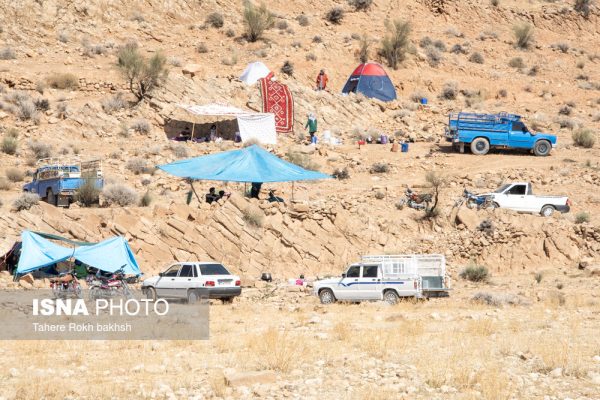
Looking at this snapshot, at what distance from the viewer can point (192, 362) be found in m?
13.7

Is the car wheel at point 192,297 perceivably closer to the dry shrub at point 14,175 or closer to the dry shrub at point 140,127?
the dry shrub at point 14,175

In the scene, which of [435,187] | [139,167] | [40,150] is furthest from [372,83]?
[40,150]

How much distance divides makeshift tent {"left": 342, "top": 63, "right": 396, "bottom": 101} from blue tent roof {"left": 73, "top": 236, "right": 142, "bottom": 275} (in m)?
23.6

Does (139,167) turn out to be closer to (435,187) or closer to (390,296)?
(435,187)

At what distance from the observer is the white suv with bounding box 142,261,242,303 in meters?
20.9

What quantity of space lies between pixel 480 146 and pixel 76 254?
2042 cm

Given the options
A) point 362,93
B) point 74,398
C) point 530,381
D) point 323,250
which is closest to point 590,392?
point 530,381

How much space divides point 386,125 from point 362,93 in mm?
3275

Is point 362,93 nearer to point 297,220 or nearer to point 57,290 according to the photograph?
point 297,220

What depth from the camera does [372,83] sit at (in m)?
44.7

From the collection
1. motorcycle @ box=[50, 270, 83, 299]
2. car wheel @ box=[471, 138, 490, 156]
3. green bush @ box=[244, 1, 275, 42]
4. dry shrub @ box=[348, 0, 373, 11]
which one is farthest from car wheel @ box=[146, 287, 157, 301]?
dry shrub @ box=[348, 0, 373, 11]

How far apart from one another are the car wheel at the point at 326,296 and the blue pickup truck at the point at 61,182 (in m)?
10.5

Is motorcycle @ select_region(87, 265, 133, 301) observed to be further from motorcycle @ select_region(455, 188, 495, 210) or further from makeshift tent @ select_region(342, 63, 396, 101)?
makeshift tent @ select_region(342, 63, 396, 101)

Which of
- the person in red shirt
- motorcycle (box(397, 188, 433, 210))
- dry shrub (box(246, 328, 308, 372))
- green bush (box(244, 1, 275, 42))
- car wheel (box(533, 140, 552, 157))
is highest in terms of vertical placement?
green bush (box(244, 1, 275, 42))
